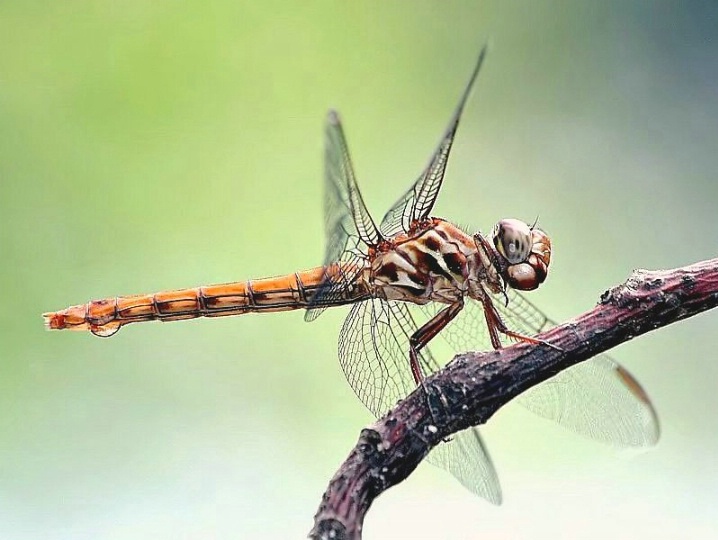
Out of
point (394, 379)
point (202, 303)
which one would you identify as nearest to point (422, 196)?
point (394, 379)

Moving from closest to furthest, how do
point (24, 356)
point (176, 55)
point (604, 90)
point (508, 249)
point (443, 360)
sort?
point (508, 249), point (443, 360), point (24, 356), point (176, 55), point (604, 90)

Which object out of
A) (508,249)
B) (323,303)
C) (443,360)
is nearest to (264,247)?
(443,360)

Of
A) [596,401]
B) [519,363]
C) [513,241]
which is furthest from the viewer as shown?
[596,401]

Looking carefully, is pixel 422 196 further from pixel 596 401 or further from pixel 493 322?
pixel 596 401

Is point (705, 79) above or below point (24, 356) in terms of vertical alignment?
above

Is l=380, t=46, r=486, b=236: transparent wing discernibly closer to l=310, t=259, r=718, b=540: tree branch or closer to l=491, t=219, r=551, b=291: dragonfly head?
l=491, t=219, r=551, b=291: dragonfly head

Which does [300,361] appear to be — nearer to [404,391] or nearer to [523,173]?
[404,391]

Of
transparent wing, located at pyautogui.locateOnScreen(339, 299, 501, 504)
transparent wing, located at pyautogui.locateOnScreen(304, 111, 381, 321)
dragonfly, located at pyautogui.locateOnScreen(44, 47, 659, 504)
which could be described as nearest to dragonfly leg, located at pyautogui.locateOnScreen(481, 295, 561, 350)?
dragonfly, located at pyautogui.locateOnScreen(44, 47, 659, 504)
